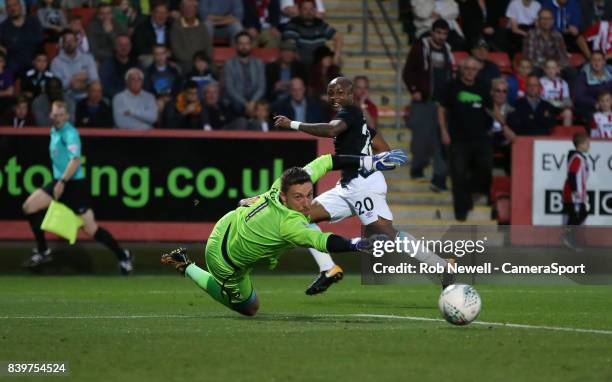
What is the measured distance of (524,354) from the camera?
1009cm

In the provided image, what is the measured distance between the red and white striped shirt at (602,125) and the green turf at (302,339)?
5919mm

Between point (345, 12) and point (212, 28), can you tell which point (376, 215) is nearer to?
point (212, 28)

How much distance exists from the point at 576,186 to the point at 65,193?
7.11 metres

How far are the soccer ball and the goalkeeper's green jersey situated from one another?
121 centimetres

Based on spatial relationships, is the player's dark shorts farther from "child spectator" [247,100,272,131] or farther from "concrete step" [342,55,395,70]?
"concrete step" [342,55,395,70]

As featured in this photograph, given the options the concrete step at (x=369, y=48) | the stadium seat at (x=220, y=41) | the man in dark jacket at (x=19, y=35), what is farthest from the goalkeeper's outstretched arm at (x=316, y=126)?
the concrete step at (x=369, y=48)

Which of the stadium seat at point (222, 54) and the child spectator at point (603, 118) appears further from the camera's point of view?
the stadium seat at point (222, 54)

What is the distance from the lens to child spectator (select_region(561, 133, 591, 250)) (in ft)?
66.5

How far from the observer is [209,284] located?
12.8m

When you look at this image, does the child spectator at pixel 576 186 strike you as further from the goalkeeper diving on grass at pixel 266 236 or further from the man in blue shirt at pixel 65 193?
the goalkeeper diving on grass at pixel 266 236

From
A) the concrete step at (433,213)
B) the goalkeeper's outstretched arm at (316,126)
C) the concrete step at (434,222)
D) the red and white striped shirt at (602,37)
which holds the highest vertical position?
the goalkeeper's outstretched arm at (316,126)

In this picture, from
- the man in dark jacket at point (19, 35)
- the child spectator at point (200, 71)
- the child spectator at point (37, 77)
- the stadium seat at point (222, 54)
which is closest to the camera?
the child spectator at point (37, 77)

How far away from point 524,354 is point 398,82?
13481mm

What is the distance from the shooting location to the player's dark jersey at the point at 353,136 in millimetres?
14459
